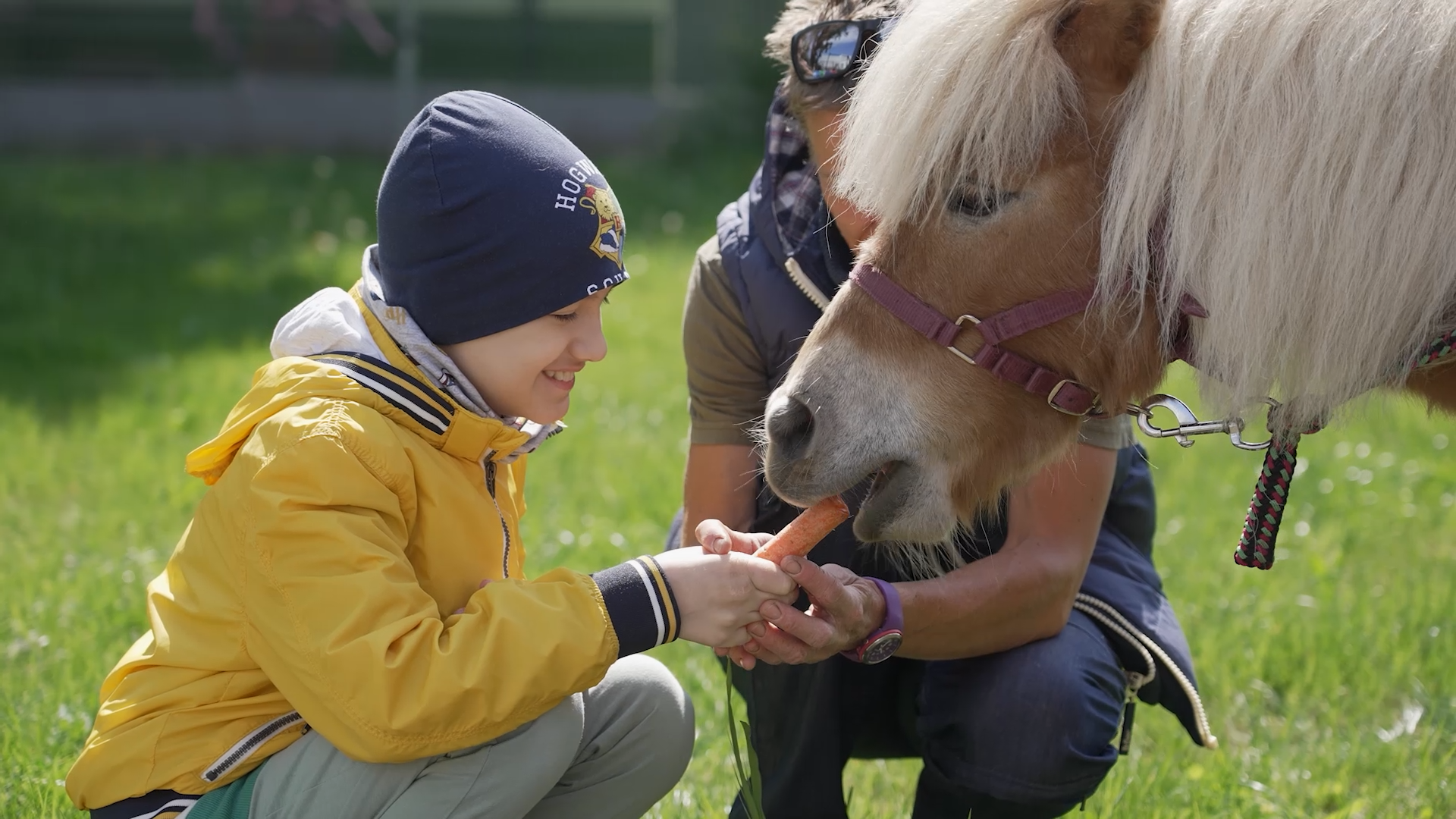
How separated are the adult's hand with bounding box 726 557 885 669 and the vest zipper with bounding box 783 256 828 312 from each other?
0.54 meters

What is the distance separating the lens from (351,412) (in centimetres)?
184

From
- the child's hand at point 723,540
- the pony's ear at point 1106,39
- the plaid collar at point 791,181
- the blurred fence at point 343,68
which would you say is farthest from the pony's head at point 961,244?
the blurred fence at point 343,68

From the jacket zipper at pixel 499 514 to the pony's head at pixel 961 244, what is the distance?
0.46 metres

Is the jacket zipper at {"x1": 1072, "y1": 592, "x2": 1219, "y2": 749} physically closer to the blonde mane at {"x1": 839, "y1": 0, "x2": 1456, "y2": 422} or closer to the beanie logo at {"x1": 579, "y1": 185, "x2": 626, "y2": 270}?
the blonde mane at {"x1": 839, "y1": 0, "x2": 1456, "y2": 422}

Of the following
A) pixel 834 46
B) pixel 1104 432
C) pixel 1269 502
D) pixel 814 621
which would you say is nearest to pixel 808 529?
pixel 814 621

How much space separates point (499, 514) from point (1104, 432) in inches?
42.2

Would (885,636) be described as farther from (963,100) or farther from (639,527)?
(639,527)

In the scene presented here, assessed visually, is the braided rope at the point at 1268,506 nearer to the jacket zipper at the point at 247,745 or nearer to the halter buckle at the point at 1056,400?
the halter buckle at the point at 1056,400

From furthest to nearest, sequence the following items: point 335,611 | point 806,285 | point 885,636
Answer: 1. point 806,285
2. point 885,636
3. point 335,611

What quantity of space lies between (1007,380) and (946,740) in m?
0.79

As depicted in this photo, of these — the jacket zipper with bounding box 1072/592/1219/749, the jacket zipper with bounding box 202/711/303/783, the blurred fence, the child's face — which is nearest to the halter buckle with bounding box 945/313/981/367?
the child's face

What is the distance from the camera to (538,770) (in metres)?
1.92

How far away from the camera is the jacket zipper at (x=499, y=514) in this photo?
2.07m

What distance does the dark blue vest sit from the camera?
240 cm
